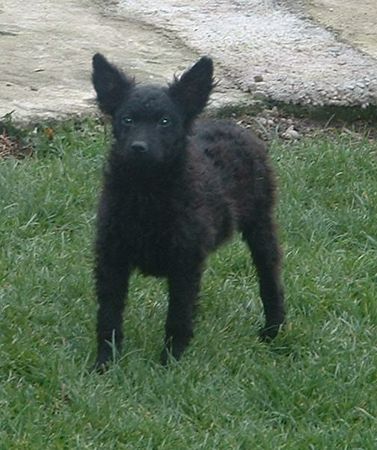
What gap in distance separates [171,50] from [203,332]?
411 centimetres

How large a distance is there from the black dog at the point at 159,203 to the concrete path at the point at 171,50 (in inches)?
104

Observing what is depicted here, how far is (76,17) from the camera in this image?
10.5m

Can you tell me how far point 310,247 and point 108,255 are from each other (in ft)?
5.64

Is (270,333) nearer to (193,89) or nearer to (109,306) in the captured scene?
(109,306)

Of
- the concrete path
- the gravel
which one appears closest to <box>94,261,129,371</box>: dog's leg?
the concrete path

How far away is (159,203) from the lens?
5.73m

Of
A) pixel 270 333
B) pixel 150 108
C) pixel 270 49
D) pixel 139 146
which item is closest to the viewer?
pixel 139 146

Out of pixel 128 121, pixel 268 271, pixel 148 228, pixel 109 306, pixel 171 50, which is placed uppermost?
pixel 128 121

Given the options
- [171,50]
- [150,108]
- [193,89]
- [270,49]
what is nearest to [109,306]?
[150,108]

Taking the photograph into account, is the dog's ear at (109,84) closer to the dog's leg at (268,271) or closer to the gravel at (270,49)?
the dog's leg at (268,271)

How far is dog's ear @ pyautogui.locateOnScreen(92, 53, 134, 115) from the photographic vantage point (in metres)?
5.78

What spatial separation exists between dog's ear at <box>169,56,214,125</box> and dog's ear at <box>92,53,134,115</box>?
0.21 meters

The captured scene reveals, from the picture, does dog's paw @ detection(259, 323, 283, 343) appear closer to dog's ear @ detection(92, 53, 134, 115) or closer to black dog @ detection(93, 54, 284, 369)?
black dog @ detection(93, 54, 284, 369)

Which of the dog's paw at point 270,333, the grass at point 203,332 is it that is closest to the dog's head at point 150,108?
the grass at point 203,332
